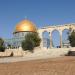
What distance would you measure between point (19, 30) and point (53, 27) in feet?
33.8

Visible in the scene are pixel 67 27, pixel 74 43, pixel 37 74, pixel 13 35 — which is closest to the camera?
pixel 37 74

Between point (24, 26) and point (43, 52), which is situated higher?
point (24, 26)

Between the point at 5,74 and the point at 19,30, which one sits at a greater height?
the point at 19,30

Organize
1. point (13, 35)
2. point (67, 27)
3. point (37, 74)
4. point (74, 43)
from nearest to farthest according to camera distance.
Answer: point (37, 74) → point (74, 43) → point (67, 27) → point (13, 35)

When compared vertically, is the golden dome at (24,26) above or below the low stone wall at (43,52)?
above

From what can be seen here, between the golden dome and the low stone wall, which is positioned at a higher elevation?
the golden dome

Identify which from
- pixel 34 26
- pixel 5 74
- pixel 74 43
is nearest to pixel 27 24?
pixel 34 26

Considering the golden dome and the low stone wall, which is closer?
the low stone wall

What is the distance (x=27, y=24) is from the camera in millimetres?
80188

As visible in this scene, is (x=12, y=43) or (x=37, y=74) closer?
(x=37, y=74)

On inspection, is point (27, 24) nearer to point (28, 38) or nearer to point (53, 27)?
point (53, 27)

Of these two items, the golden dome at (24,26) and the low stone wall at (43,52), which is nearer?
the low stone wall at (43,52)

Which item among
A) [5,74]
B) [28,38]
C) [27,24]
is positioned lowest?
[5,74]

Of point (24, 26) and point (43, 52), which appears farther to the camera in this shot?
point (24, 26)
